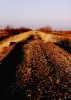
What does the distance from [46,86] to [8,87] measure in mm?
1593

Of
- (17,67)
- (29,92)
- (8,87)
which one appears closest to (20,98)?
(29,92)

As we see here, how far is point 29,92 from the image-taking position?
9.66 m

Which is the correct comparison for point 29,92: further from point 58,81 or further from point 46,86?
point 58,81

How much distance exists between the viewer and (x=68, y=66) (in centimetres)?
1486

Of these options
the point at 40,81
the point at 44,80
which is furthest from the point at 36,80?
the point at 44,80

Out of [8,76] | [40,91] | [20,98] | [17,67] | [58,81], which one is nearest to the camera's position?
[20,98]

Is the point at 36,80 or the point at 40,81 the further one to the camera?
the point at 36,80

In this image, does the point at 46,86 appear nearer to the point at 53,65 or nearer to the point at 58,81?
the point at 58,81

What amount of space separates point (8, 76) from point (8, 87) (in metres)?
1.76

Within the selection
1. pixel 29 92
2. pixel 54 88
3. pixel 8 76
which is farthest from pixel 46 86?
pixel 8 76

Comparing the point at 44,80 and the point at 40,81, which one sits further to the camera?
the point at 44,80

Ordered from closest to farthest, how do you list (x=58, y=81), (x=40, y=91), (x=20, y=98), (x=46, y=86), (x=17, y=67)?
1. (x=20, y=98)
2. (x=40, y=91)
3. (x=46, y=86)
4. (x=58, y=81)
5. (x=17, y=67)

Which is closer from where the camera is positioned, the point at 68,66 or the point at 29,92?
the point at 29,92

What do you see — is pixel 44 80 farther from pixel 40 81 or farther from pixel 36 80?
pixel 36 80
